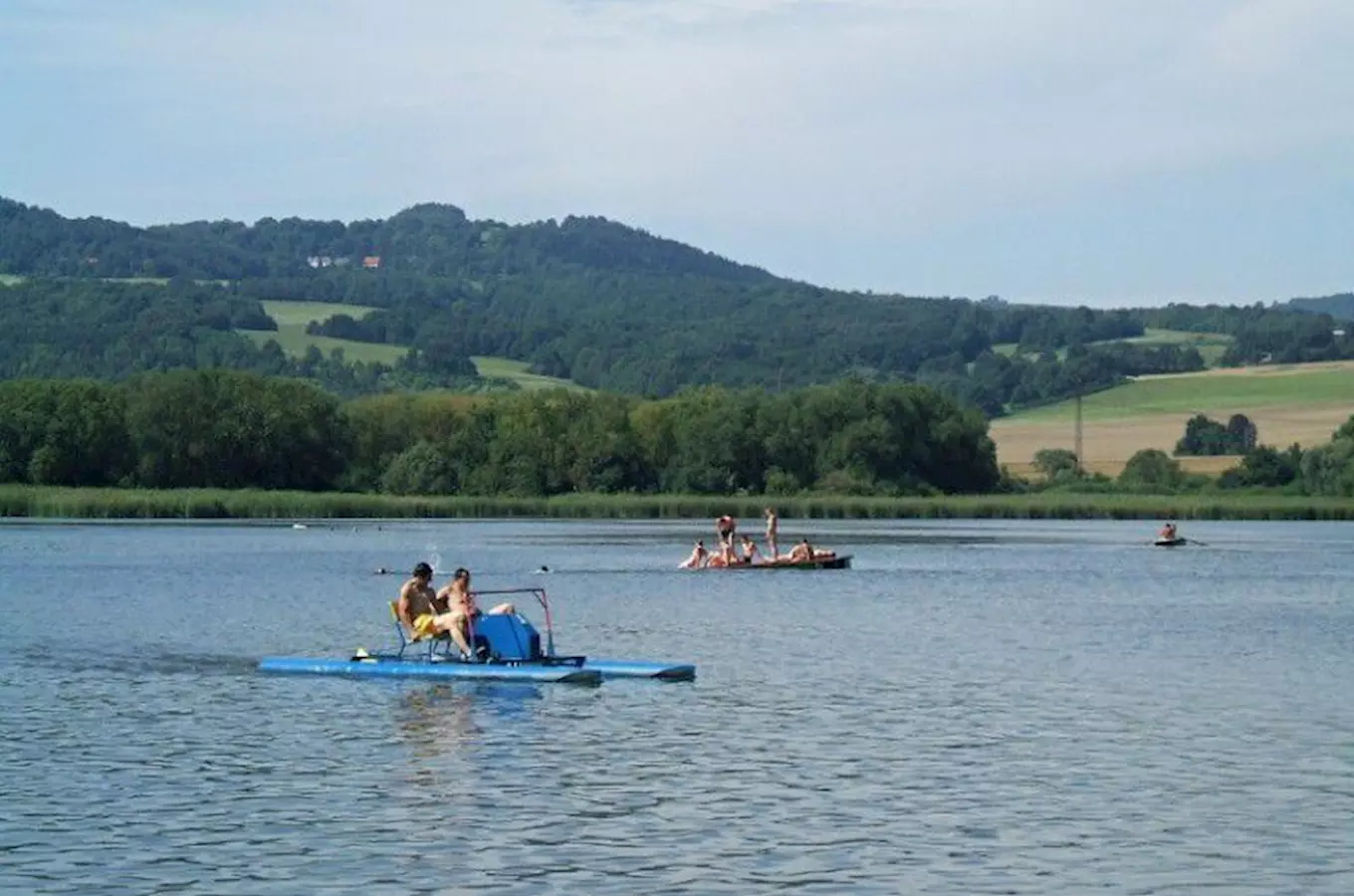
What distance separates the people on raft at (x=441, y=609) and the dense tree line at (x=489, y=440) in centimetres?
8539

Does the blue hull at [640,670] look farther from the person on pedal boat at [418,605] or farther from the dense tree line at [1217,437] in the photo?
the dense tree line at [1217,437]

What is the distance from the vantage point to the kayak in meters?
59.2

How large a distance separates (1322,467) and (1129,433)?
39.2m

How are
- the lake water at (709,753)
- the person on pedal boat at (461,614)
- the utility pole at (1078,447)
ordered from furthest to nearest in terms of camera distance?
the utility pole at (1078,447), the person on pedal boat at (461,614), the lake water at (709,753)

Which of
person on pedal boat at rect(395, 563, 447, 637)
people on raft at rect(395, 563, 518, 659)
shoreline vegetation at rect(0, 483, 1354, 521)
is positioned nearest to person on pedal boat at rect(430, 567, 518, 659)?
people on raft at rect(395, 563, 518, 659)

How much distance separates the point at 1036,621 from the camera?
4303 cm

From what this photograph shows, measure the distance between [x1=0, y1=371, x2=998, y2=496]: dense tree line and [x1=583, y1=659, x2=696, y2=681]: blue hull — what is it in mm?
86876

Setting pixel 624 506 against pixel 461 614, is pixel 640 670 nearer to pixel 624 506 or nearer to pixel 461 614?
pixel 461 614

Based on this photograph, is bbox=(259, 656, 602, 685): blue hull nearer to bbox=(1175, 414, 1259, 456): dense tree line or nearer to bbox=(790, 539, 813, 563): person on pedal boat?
bbox=(790, 539, 813, 563): person on pedal boat

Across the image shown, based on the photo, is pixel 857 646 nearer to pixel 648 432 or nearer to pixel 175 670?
pixel 175 670

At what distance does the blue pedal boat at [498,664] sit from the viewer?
29906 millimetres

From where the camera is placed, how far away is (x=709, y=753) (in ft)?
79.4

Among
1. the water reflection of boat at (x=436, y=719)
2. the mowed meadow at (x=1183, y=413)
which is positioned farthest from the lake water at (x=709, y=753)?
the mowed meadow at (x=1183, y=413)

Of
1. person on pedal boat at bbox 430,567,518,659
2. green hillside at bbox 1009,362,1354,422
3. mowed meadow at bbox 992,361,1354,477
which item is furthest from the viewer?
green hillside at bbox 1009,362,1354,422
